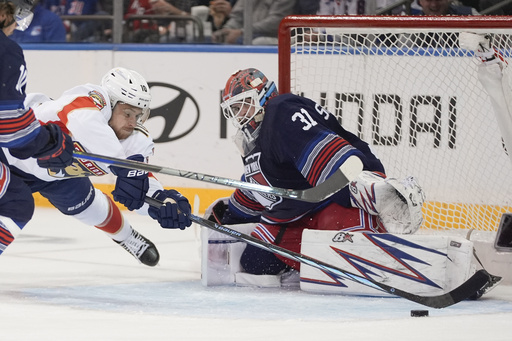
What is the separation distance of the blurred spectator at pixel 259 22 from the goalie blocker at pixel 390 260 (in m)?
2.31

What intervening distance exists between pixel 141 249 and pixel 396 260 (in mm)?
1122

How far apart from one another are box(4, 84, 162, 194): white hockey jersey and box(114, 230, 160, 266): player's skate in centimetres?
39

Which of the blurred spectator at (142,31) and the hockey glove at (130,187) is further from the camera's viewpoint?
the blurred spectator at (142,31)

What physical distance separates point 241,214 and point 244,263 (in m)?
0.36

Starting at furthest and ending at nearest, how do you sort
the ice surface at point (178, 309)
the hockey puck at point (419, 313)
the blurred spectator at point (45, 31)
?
the blurred spectator at point (45, 31) → the hockey puck at point (419, 313) → the ice surface at point (178, 309)

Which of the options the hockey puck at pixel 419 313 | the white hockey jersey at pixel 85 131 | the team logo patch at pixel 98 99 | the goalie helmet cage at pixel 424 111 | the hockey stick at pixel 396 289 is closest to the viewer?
the hockey puck at pixel 419 313

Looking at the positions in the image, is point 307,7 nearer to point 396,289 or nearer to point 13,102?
point 396,289

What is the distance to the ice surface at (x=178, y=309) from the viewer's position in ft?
A: 8.71

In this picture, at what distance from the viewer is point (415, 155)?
4.69 m

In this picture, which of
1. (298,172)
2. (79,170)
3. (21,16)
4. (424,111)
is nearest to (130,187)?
(79,170)

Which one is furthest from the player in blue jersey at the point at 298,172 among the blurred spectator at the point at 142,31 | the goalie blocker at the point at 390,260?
the blurred spectator at the point at 142,31

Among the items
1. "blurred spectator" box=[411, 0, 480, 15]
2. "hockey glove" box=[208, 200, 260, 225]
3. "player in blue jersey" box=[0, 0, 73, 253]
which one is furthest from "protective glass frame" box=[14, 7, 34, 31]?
"blurred spectator" box=[411, 0, 480, 15]

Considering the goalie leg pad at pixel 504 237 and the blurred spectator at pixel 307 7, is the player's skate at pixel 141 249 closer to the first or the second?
the goalie leg pad at pixel 504 237

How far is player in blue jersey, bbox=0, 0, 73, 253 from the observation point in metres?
2.84
